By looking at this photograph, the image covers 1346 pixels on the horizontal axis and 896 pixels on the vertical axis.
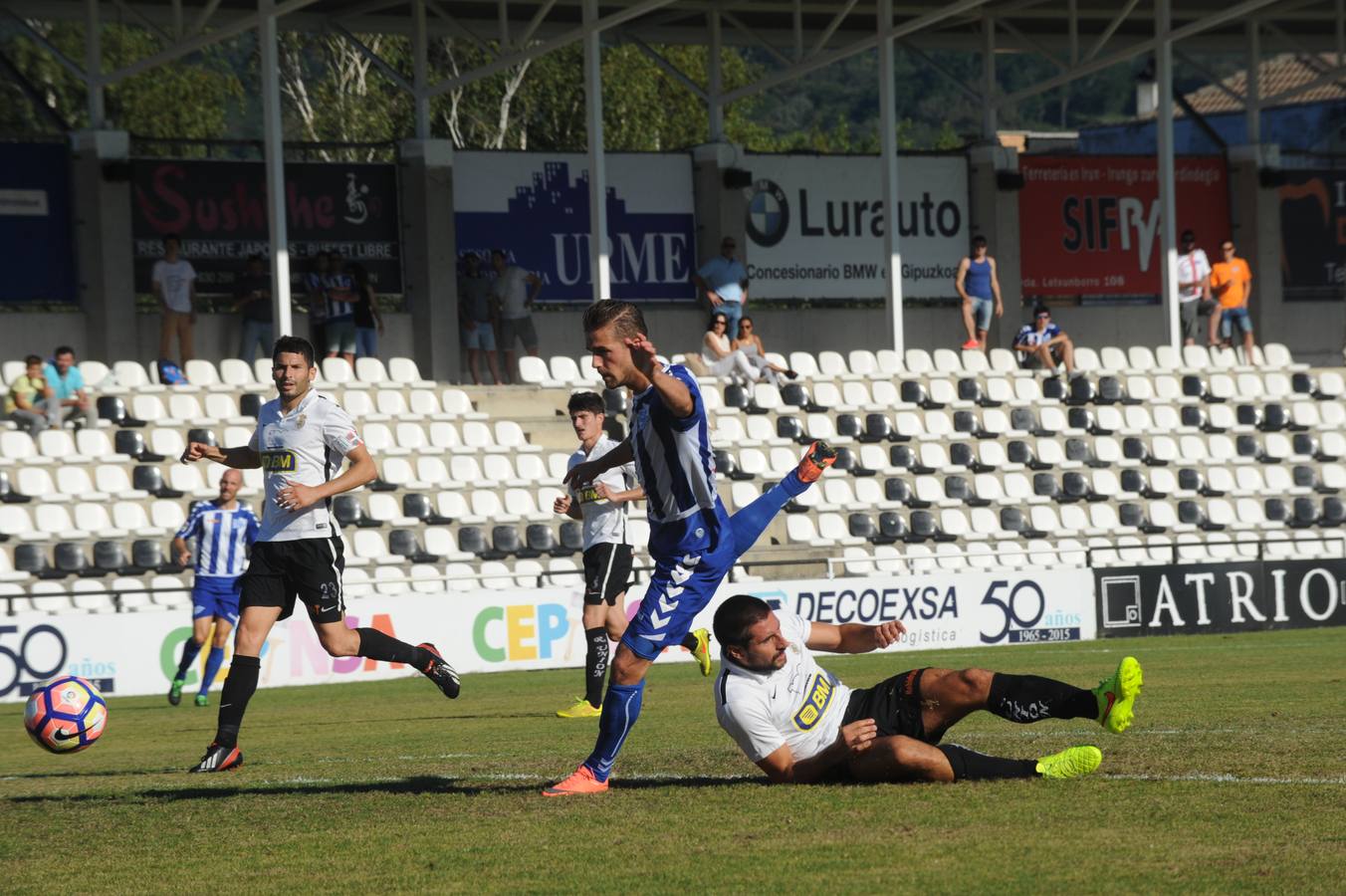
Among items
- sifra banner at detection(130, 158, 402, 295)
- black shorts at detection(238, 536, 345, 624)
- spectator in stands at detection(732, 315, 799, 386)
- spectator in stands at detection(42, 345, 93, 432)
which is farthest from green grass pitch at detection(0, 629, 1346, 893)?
sifra banner at detection(130, 158, 402, 295)

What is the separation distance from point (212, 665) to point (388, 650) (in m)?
7.01

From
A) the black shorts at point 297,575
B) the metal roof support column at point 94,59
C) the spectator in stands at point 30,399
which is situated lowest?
the black shorts at point 297,575

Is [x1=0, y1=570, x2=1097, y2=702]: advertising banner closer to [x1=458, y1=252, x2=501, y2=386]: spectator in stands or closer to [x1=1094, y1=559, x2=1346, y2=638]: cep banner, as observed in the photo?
[x1=1094, y1=559, x2=1346, y2=638]: cep banner

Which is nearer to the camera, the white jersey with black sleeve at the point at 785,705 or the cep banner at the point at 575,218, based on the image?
the white jersey with black sleeve at the point at 785,705

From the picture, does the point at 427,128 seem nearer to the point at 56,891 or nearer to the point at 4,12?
the point at 4,12

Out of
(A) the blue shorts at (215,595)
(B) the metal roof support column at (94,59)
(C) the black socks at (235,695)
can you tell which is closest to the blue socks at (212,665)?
(A) the blue shorts at (215,595)

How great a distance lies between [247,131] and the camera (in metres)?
80.4

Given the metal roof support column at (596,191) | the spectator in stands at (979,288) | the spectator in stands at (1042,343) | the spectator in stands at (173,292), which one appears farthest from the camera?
the spectator in stands at (979,288)

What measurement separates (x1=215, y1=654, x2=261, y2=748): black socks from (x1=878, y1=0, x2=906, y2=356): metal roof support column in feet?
62.2

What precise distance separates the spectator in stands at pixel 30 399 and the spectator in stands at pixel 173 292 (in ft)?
10.7

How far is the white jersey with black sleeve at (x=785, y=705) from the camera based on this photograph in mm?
7836

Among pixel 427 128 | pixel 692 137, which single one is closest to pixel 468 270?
pixel 427 128

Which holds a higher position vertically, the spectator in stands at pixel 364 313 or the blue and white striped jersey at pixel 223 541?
the spectator in stands at pixel 364 313

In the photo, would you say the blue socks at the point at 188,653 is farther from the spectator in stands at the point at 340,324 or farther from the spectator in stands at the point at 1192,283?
the spectator in stands at the point at 1192,283
